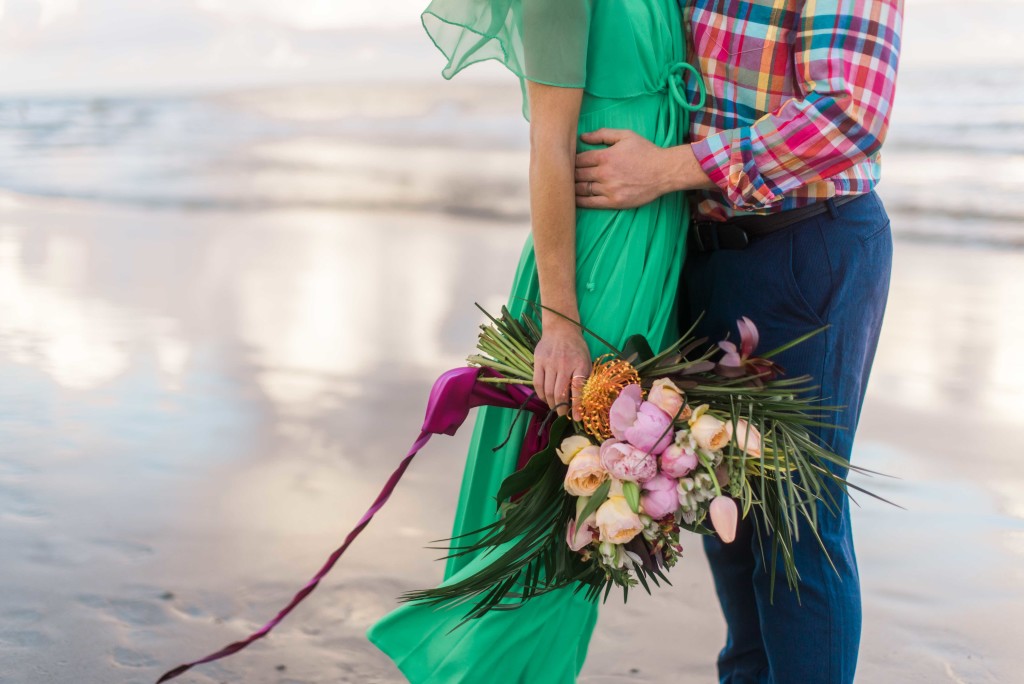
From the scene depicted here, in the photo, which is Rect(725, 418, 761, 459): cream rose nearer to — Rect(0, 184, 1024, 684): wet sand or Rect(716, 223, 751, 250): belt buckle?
Rect(716, 223, 751, 250): belt buckle

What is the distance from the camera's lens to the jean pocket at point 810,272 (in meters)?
1.68

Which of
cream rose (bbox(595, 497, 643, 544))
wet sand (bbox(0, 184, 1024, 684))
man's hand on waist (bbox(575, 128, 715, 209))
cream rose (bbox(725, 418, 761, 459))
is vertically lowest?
wet sand (bbox(0, 184, 1024, 684))

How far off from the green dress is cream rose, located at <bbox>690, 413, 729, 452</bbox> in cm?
30

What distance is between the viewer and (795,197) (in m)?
1.67

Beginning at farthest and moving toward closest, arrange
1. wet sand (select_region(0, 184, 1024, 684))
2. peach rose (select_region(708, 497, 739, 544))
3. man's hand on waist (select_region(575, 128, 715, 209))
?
wet sand (select_region(0, 184, 1024, 684)) < man's hand on waist (select_region(575, 128, 715, 209)) < peach rose (select_region(708, 497, 739, 544))

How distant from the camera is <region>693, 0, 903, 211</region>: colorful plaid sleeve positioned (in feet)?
4.99

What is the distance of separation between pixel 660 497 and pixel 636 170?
0.54 m

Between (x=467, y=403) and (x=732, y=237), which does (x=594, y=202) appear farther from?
(x=467, y=403)

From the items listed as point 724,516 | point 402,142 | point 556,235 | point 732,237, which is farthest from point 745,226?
point 402,142

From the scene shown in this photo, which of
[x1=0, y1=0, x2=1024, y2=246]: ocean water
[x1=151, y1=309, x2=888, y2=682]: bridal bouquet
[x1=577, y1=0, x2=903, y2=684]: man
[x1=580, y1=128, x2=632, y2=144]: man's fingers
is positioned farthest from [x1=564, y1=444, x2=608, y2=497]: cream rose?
[x1=0, y1=0, x2=1024, y2=246]: ocean water

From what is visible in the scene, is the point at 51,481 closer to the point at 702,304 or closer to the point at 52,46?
the point at 702,304

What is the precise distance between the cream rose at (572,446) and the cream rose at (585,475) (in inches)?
1.2

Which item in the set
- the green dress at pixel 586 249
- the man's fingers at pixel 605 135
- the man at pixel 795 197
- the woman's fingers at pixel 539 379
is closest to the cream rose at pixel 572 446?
the woman's fingers at pixel 539 379

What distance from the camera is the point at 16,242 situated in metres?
7.41
